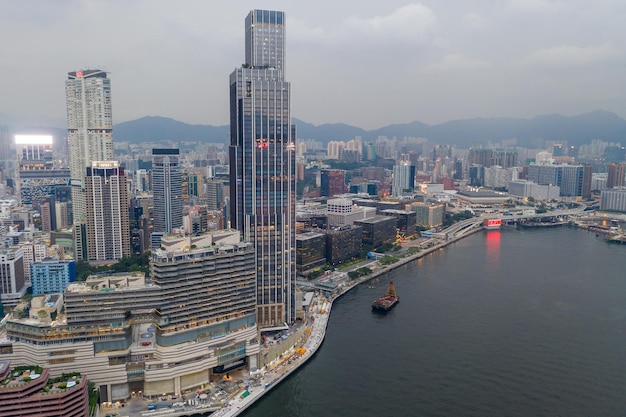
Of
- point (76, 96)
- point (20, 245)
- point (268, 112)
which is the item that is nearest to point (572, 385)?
point (268, 112)

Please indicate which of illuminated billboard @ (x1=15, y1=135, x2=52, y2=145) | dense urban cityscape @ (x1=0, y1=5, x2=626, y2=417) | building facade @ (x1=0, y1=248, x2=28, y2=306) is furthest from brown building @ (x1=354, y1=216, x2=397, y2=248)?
illuminated billboard @ (x1=15, y1=135, x2=52, y2=145)

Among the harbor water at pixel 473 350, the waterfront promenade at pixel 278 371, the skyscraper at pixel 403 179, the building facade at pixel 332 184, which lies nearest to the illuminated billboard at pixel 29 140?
the building facade at pixel 332 184

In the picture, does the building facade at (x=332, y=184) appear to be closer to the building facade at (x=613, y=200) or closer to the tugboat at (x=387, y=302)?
the building facade at (x=613, y=200)

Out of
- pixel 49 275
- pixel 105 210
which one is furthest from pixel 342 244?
pixel 49 275

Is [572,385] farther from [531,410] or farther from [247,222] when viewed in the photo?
[247,222]

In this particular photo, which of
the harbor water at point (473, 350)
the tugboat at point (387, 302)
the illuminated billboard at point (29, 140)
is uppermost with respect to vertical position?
the illuminated billboard at point (29, 140)

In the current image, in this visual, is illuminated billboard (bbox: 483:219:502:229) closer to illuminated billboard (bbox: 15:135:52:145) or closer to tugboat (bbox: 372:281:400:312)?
tugboat (bbox: 372:281:400:312)

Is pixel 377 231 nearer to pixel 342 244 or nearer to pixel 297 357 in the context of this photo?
pixel 342 244
